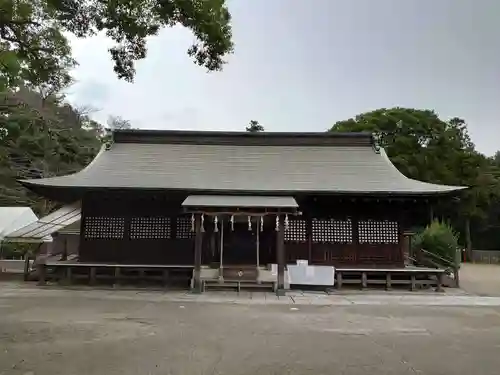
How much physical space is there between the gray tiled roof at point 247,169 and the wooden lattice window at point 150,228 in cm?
135

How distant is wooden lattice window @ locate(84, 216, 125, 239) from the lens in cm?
1471

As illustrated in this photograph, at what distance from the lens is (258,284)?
13.2m

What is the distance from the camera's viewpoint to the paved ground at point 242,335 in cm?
509

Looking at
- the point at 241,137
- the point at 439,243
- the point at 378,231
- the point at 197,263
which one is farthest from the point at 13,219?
the point at 439,243

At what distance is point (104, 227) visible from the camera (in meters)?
14.8

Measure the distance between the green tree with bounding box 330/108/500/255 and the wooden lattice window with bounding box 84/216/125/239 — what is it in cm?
2360

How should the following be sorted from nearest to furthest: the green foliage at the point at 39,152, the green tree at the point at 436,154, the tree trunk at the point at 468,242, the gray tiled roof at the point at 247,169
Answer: the gray tiled roof at the point at 247,169
the green foliage at the point at 39,152
the green tree at the point at 436,154
the tree trunk at the point at 468,242

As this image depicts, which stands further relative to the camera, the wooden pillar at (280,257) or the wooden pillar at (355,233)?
the wooden pillar at (355,233)

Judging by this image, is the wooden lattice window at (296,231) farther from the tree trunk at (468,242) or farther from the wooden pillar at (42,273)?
the tree trunk at (468,242)

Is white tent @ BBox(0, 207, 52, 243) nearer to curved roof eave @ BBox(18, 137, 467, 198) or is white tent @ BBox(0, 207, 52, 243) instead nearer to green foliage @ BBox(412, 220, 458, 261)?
curved roof eave @ BBox(18, 137, 467, 198)

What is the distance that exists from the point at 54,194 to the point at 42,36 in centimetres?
896

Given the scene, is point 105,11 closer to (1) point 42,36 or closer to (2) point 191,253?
(1) point 42,36

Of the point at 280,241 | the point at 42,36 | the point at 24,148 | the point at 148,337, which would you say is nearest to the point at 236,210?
the point at 280,241

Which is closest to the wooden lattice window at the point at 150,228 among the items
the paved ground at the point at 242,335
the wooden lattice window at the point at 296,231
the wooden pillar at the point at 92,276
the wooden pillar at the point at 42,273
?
the wooden pillar at the point at 92,276
